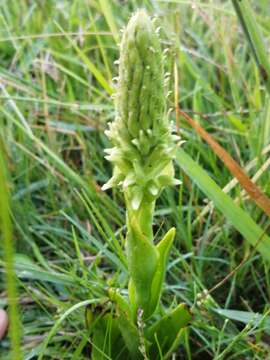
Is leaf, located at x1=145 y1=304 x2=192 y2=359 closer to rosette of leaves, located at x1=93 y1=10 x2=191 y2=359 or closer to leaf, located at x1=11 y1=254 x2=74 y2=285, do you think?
rosette of leaves, located at x1=93 y1=10 x2=191 y2=359

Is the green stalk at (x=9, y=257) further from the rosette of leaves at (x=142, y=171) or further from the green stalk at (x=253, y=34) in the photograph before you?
the green stalk at (x=253, y=34)

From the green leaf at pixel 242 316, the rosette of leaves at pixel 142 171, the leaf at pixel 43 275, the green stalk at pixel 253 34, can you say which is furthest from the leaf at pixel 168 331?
the green stalk at pixel 253 34

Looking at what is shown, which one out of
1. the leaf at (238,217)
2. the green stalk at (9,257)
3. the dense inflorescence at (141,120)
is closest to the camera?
the green stalk at (9,257)

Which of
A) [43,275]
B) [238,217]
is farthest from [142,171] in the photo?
[43,275]

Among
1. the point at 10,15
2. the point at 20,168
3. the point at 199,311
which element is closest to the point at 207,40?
the point at 10,15

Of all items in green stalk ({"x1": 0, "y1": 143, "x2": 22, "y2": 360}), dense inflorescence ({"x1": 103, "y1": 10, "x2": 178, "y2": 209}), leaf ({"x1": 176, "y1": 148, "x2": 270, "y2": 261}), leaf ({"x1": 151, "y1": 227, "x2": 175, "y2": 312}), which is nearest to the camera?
green stalk ({"x1": 0, "y1": 143, "x2": 22, "y2": 360})

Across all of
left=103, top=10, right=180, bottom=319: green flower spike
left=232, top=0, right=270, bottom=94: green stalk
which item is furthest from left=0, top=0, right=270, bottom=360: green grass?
left=232, top=0, right=270, bottom=94: green stalk
